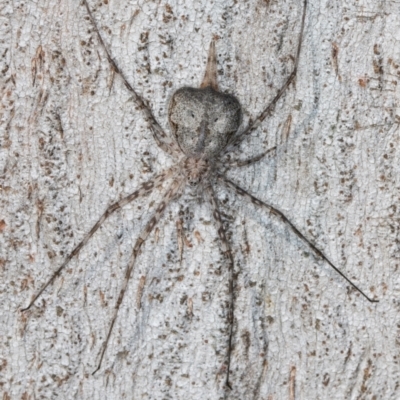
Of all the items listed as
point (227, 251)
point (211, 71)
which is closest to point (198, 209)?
point (227, 251)

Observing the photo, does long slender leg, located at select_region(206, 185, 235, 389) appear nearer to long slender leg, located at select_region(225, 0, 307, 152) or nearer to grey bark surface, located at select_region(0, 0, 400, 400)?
grey bark surface, located at select_region(0, 0, 400, 400)

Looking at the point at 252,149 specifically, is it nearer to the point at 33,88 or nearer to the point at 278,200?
the point at 278,200

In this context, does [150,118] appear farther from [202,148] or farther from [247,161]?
[247,161]

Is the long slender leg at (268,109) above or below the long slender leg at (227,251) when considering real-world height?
above

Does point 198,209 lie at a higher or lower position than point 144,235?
higher

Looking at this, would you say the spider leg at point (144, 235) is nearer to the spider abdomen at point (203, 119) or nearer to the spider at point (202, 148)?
the spider at point (202, 148)

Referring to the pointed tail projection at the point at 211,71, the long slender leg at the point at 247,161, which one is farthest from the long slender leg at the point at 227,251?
the pointed tail projection at the point at 211,71
